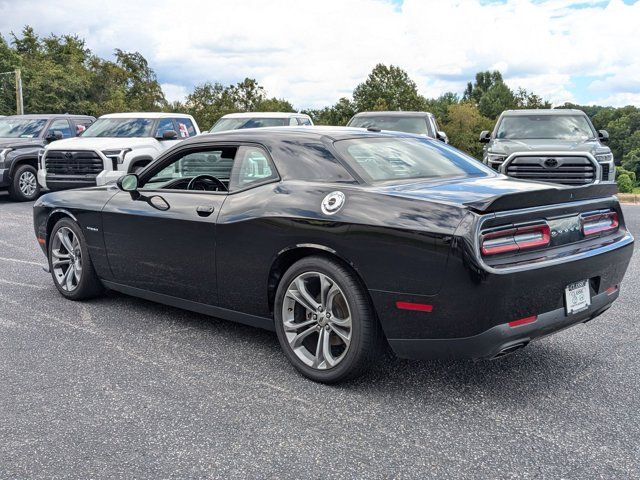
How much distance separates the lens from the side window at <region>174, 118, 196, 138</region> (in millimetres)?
14812

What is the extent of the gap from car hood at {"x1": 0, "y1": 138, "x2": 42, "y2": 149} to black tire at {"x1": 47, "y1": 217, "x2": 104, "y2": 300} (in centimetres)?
1054

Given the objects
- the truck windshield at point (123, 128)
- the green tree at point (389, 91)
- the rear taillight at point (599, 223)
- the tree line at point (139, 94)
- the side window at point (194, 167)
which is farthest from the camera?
the green tree at point (389, 91)

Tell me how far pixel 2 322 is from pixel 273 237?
2.56 m

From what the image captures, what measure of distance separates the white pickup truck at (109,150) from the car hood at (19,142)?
4.66 ft

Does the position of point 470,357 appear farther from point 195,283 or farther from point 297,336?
point 195,283

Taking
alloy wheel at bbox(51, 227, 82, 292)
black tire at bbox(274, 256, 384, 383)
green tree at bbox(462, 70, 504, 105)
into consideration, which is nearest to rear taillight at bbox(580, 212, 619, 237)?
black tire at bbox(274, 256, 384, 383)

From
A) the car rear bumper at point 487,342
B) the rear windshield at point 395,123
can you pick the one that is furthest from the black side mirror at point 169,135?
the car rear bumper at point 487,342

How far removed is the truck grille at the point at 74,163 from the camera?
523 inches

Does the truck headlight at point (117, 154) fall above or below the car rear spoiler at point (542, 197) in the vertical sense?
above

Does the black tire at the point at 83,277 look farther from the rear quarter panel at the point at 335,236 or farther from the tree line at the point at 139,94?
the tree line at the point at 139,94

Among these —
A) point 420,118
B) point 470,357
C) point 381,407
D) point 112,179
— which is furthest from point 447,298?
point 420,118

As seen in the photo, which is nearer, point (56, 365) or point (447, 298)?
point (447, 298)

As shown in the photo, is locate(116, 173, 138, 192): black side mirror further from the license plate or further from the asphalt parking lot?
the license plate

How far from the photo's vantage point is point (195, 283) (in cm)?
478
